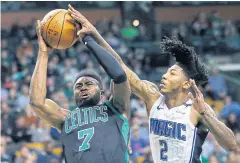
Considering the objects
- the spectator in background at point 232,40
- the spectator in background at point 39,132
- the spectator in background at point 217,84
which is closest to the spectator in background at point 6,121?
the spectator in background at point 39,132

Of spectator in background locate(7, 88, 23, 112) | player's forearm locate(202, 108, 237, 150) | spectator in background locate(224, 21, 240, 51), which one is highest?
player's forearm locate(202, 108, 237, 150)

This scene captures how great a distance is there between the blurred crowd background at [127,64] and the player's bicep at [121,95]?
16.2ft

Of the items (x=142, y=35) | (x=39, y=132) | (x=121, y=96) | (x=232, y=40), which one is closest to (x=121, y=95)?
(x=121, y=96)

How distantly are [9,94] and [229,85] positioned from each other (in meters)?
5.66

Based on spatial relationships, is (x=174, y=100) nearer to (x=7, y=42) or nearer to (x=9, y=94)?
(x=9, y=94)

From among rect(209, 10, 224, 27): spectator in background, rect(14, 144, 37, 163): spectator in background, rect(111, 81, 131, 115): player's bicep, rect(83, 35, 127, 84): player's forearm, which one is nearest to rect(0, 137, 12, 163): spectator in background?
rect(14, 144, 37, 163): spectator in background

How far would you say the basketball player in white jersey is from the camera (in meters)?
5.46

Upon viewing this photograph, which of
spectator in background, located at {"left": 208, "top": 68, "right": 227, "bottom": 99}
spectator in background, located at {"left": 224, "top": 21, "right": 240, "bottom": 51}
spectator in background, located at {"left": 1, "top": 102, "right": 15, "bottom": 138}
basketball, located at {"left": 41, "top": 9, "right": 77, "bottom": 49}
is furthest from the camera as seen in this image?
spectator in background, located at {"left": 224, "top": 21, "right": 240, "bottom": 51}

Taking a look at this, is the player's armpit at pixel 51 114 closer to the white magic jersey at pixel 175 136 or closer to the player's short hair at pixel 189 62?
the white magic jersey at pixel 175 136

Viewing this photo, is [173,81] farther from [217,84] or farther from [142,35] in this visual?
[142,35]

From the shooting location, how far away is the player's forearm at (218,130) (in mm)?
5395

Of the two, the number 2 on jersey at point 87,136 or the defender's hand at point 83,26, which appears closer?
the number 2 on jersey at point 87,136

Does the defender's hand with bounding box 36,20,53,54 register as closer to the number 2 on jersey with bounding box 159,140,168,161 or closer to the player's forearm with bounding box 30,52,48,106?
the player's forearm with bounding box 30,52,48,106

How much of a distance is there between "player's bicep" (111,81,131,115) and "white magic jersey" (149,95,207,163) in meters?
0.53
